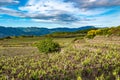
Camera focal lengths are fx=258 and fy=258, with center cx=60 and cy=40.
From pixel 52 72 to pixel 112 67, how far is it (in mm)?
5433

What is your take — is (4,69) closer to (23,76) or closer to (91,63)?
(23,76)

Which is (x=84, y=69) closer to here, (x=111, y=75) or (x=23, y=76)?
(x=111, y=75)

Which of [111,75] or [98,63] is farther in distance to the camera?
[98,63]

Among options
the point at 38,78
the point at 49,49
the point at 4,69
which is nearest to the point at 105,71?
the point at 38,78

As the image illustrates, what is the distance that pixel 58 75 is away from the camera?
49.4 ft

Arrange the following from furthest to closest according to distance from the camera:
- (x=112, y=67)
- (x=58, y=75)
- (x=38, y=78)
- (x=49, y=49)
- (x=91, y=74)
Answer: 1. (x=49, y=49)
2. (x=112, y=67)
3. (x=91, y=74)
4. (x=58, y=75)
5. (x=38, y=78)

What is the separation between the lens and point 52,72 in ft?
Answer: 52.0

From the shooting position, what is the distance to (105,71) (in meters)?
17.6

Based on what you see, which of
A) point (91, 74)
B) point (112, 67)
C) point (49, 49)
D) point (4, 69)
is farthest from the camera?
point (49, 49)

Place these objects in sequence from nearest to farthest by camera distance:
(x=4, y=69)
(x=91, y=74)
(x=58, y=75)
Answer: (x=58, y=75), (x=91, y=74), (x=4, y=69)

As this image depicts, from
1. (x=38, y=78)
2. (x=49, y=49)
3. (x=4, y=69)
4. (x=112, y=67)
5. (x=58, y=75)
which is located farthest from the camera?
(x=49, y=49)

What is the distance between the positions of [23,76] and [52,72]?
6.88ft

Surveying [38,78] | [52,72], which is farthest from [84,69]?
[38,78]

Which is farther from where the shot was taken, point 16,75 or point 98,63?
point 98,63
